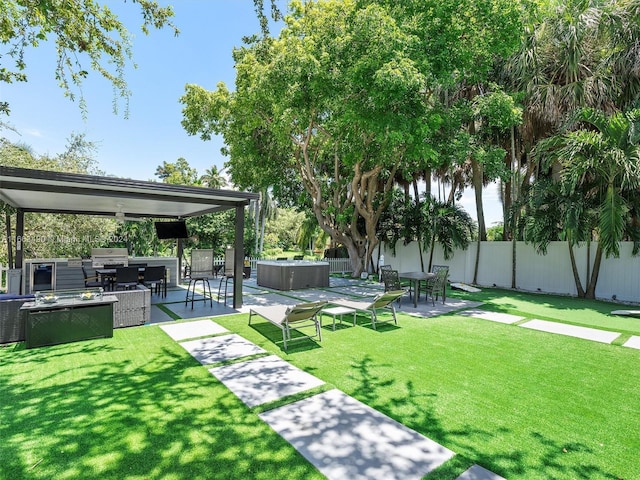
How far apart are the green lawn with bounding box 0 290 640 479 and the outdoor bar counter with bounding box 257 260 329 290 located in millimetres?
6179

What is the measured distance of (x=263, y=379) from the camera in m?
4.43

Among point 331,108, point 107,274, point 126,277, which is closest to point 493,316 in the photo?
point 331,108

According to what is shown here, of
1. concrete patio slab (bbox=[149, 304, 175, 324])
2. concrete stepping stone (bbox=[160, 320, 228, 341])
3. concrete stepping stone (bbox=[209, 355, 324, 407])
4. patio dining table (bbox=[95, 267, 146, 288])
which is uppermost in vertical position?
patio dining table (bbox=[95, 267, 146, 288])

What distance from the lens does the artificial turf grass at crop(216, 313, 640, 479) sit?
2.88 m

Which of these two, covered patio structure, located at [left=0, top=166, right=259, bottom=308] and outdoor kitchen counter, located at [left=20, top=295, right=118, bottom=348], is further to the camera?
covered patio structure, located at [left=0, top=166, right=259, bottom=308]

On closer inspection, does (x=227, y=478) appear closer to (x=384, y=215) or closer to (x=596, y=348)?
(x=596, y=348)

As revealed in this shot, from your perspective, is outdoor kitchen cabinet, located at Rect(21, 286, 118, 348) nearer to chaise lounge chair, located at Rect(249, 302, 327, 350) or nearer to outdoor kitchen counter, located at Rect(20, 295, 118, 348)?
outdoor kitchen counter, located at Rect(20, 295, 118, 348)

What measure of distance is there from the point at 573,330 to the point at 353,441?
21.7 feet

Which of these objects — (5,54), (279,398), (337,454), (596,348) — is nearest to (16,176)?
(5,54)

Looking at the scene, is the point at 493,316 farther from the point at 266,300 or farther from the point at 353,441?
the point at 353,441

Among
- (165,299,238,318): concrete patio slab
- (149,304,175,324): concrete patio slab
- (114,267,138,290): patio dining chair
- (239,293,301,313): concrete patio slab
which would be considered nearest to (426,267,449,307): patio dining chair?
(239,293,301,313): concrete patio slab

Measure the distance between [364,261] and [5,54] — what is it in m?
14.6

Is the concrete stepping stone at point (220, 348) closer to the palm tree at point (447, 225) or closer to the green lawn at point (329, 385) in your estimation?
the green lawn at point (329, 385)

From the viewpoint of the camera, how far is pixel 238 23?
8102 millimetres
